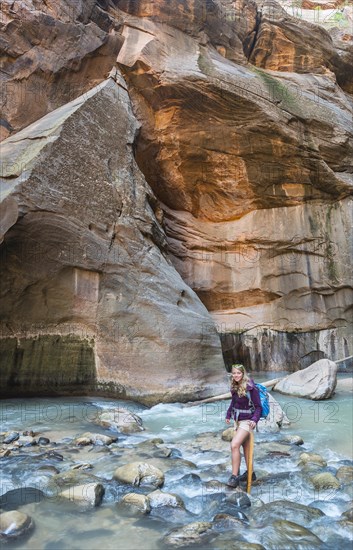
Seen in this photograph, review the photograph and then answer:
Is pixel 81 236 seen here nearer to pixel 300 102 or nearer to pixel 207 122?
pixel 207 122

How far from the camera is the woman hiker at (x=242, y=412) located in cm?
421

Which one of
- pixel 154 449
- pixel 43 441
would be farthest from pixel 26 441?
pixel 154 449

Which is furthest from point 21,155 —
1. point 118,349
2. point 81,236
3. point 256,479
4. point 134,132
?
point 256,479

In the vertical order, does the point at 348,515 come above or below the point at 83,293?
below

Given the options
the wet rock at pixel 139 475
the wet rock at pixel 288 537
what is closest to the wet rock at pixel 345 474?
the wet rock at pixel 288 537

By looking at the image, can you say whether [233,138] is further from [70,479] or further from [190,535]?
[190,535]

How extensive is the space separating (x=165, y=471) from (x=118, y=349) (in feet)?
14.6

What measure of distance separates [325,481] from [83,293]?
6091 millimetres

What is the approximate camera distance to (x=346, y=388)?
1039 centimetres

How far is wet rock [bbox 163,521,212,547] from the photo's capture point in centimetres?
316

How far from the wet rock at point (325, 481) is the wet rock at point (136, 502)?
175 cm

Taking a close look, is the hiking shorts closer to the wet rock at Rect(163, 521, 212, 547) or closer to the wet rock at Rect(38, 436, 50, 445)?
the wet rock at Rect(163, 521, 212, 547)

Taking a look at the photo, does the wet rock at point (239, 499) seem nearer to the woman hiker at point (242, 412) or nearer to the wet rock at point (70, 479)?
the woman hiker at point (242, 412)

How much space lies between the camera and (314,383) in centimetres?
943
